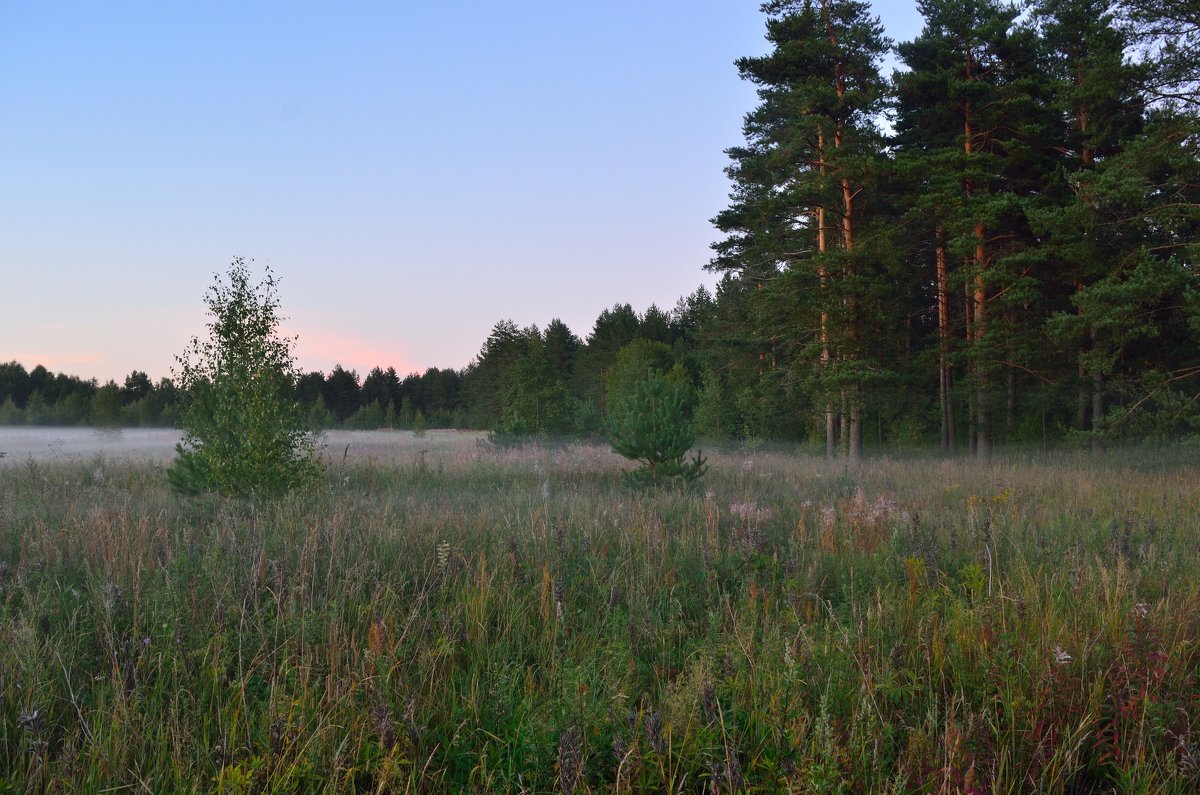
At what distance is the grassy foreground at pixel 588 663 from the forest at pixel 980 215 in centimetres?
1149

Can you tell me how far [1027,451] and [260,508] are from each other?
22275 millimetres

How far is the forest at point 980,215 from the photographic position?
46.7 feet

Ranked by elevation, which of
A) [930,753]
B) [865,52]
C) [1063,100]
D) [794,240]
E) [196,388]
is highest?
[865,52]

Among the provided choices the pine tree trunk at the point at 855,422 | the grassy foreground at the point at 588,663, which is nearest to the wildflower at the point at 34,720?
the grassy foreground at the point at 588,663

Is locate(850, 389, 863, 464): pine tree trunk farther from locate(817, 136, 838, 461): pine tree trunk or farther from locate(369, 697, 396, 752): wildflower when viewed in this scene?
locate(369, 697, 396, 752): wildflower

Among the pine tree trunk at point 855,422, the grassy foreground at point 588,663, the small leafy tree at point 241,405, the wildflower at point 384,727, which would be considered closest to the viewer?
the wildflower at point 384,727

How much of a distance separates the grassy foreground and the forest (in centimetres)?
1149

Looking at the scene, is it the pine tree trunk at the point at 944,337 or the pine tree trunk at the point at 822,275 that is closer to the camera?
the pine tree trunk at the point at 822,275

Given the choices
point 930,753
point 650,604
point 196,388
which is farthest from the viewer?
point 196,388

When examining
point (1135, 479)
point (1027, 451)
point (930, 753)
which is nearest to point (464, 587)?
point (930, 753)

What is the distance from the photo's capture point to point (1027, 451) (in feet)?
69.6

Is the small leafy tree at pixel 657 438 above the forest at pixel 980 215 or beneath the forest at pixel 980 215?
beneath

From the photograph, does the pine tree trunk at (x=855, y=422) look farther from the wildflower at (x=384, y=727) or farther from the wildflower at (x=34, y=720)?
the wildflower at (x=34, y=720)

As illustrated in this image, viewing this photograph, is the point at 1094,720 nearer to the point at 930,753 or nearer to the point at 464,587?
the point at 930,753
